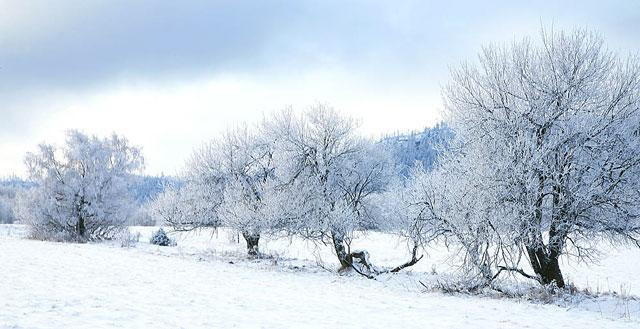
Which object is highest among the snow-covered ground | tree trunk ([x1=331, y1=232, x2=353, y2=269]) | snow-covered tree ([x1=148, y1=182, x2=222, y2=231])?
snow-covered tree ([x1=148, y1=182, x2=222, y2=231])

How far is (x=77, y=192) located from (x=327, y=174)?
2536cm

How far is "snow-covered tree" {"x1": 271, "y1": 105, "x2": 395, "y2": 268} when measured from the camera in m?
20.8

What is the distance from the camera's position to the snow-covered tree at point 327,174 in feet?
68.3

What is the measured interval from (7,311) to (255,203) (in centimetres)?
1521

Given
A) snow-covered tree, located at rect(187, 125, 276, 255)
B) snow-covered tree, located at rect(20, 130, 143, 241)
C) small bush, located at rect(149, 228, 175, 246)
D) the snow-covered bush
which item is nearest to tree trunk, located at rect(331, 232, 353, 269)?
snow-covered tree, located at rect(187, 125, 276, 255)

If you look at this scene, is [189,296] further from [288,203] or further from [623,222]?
[623,222]

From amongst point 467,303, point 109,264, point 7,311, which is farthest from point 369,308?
point 109,264

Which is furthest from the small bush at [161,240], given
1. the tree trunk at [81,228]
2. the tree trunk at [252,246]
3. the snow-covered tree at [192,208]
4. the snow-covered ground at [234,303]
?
the snow-covered ground at [234,303]

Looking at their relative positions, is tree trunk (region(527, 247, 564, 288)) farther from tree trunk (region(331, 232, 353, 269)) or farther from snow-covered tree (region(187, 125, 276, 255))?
snow-covered tree (region(187, 125, 276, 255))

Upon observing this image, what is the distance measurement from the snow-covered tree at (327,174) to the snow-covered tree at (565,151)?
877 centimetres

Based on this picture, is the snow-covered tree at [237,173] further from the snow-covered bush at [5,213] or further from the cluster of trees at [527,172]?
the snow-covered bush at [5,213]

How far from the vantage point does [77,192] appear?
36719 mm

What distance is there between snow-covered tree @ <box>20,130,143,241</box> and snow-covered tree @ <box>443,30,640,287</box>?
32.6 m

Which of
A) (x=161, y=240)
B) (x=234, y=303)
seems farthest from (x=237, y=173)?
(x=234, y=303)
